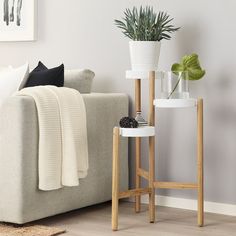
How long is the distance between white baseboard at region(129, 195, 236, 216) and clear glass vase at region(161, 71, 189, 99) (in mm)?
677

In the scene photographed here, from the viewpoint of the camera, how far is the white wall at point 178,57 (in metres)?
3.45

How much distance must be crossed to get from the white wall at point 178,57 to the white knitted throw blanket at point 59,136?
23.6 inches

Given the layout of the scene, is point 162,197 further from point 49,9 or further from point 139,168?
point 49,9

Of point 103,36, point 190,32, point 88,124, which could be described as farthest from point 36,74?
point 190,32

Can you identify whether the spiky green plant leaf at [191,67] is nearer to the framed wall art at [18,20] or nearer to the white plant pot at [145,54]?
the white plant pot at [145,54]

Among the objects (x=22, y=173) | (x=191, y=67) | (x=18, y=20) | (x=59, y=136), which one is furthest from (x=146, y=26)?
(x=18, y=20)

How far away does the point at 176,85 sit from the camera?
3225mm

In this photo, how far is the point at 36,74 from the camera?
3.45m

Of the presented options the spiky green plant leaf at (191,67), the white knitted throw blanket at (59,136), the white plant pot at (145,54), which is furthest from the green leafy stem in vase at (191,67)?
the white knitted throw blanket at (59,136)

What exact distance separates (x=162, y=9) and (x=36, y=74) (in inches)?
32.7

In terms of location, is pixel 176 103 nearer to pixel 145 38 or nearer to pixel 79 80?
pixel 145 38

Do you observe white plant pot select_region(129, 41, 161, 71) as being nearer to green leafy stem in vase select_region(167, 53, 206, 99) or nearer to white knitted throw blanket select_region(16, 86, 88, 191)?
green leafy stem in vase select_region(167, 53, 206, 99)

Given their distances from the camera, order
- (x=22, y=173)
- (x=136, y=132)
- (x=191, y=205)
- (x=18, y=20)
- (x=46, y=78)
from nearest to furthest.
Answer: (x=22, y=173) < (x=136, y=132) < (x=46, y=78) < (x=191, y=205) < (x=18, y=20)

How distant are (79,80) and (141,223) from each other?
0.90 meters
